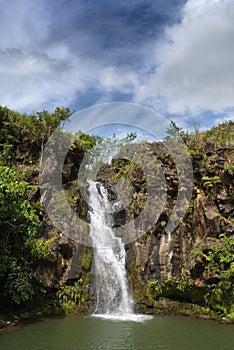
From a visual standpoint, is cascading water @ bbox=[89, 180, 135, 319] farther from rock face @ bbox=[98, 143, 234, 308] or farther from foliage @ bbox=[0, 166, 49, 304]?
foliage @ bbox=[0, 166, 49, 304]

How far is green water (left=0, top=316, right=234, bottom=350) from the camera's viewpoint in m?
8.70

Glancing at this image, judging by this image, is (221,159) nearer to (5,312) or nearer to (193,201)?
(193,201)

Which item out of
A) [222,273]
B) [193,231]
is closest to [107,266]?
[193,231]

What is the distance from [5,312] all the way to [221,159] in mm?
10236

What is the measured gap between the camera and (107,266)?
14.1 m

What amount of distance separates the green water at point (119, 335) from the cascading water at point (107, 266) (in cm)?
138

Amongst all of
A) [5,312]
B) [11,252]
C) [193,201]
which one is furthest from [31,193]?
[193,201]

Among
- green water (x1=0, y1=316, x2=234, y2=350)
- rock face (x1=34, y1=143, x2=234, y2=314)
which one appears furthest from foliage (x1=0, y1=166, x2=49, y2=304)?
green water (x1=0, y1=316, x2=234, y2=350)

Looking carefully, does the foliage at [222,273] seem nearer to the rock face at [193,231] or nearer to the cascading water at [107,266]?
the rock face at [193,231]

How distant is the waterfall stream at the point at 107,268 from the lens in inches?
495

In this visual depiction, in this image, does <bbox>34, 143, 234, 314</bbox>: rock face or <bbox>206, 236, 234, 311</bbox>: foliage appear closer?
<bbox>206, 236, 234, 311</bbox>: foliage

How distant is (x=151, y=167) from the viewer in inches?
601

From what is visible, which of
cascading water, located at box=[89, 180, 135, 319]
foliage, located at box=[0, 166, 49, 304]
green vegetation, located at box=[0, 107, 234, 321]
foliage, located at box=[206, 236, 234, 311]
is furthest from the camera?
cascading water, located at box=[89, 180, 135, 319]

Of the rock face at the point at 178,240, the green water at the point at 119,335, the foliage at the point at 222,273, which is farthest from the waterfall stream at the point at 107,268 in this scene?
the foliage at the point at 222,273
